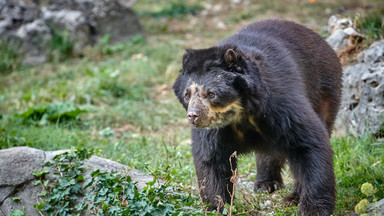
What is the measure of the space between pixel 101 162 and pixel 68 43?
7.00 metres

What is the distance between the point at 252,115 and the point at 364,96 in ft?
8.53

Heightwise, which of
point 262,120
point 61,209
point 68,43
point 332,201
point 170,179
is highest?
point 262,120

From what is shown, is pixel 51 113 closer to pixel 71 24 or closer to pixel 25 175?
pixel 25 175

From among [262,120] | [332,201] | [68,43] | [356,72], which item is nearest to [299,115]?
[262,120]

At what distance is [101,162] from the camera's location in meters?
4.91

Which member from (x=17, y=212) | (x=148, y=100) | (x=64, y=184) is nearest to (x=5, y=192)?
(x=17, y=212)

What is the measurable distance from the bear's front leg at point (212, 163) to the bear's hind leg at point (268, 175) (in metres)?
0.97

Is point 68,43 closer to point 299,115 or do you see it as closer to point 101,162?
point 101,162

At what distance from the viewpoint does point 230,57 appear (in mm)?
4008

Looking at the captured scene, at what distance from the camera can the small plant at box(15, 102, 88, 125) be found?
7543 mm

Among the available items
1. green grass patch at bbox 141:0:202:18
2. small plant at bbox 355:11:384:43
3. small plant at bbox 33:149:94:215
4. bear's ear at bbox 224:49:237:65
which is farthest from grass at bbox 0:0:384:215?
small plant at bbox 355:11:384:43

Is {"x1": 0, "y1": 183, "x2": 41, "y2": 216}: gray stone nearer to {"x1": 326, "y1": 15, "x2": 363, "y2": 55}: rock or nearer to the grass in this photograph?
the grass

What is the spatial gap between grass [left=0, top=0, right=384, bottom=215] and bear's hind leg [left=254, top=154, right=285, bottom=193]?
16 centimetres

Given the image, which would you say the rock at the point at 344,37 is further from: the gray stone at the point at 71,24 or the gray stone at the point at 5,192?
the gray stone at the point at 71,24
